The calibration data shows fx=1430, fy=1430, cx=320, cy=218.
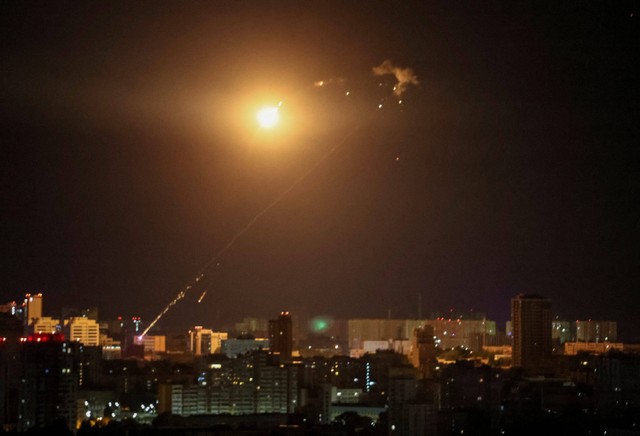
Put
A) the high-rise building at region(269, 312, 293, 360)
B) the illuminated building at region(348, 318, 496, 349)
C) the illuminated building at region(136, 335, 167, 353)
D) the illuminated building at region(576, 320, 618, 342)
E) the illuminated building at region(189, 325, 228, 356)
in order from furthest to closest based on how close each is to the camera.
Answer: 1. the illuminated building at region(348, 318, 496, 349)
2. the illuminated building at region(136, 335, 167, 353)
3. the illuminated building at region(189, 325, 228, 356)
4. the illuminated building at region(576, 320, 618, 342)
5. the high-rise building at region(269, 312, 293, 360)

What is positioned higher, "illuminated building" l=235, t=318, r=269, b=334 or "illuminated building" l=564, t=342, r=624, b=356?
"illuminated building" l=235, t=318, r=269, b=334

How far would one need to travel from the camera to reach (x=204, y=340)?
19.8m

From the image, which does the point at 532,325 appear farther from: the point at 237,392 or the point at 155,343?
the point at 237,392

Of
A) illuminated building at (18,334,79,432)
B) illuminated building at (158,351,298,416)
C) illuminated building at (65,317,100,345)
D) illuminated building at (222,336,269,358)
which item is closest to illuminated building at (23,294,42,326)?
illuminated building at (65,317,100,345)

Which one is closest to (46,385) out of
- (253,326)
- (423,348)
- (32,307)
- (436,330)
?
(32,307)

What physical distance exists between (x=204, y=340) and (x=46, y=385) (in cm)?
899

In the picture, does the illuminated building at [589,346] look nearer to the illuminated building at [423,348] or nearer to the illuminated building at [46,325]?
the illuminated building at [423,348]

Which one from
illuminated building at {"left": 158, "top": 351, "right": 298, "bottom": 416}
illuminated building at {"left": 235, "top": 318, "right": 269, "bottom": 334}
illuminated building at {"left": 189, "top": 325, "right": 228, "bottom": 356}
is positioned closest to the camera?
illuminated building at {"left": 158, "top": 351, "right": 298, "bottom": 416}

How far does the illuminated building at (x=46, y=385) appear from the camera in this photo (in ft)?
35.2

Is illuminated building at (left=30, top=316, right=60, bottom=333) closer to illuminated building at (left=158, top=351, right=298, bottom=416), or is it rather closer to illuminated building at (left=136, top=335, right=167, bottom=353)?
illuminated building at (left=158, top=351, right=298, bottom=416)

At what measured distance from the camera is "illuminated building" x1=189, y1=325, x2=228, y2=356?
64.9 ft

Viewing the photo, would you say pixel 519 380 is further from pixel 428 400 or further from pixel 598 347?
pixel 598 347

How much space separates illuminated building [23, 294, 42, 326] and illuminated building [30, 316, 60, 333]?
0.06 m

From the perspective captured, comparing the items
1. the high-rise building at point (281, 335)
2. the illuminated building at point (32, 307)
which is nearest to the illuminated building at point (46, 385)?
the illuminated building at point (32, 307)
